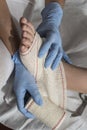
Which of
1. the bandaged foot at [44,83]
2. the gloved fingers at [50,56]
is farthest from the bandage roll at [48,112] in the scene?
the gloved fingers at [50,56]

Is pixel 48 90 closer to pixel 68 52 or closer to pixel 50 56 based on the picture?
pixel 50 56

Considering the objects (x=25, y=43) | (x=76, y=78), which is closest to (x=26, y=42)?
(x=25, y=43)

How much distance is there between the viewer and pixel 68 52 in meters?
1.02

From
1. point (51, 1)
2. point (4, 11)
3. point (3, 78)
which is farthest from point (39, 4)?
point (3, 78)

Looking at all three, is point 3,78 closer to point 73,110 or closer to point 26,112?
point 26,112

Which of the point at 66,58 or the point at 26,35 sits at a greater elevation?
the point at 26,35

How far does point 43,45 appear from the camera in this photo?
83cm

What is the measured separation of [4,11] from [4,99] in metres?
0.26

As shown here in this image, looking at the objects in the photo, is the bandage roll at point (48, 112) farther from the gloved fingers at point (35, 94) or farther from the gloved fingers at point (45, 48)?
the gloved fingers at point (45, 48)

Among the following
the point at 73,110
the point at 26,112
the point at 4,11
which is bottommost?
the point at 73,110

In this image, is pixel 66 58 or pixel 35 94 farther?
pixel 66 58

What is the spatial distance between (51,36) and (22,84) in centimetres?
16

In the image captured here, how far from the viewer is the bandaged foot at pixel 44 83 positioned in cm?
81

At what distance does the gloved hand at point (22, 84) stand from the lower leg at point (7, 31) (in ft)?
0.11
